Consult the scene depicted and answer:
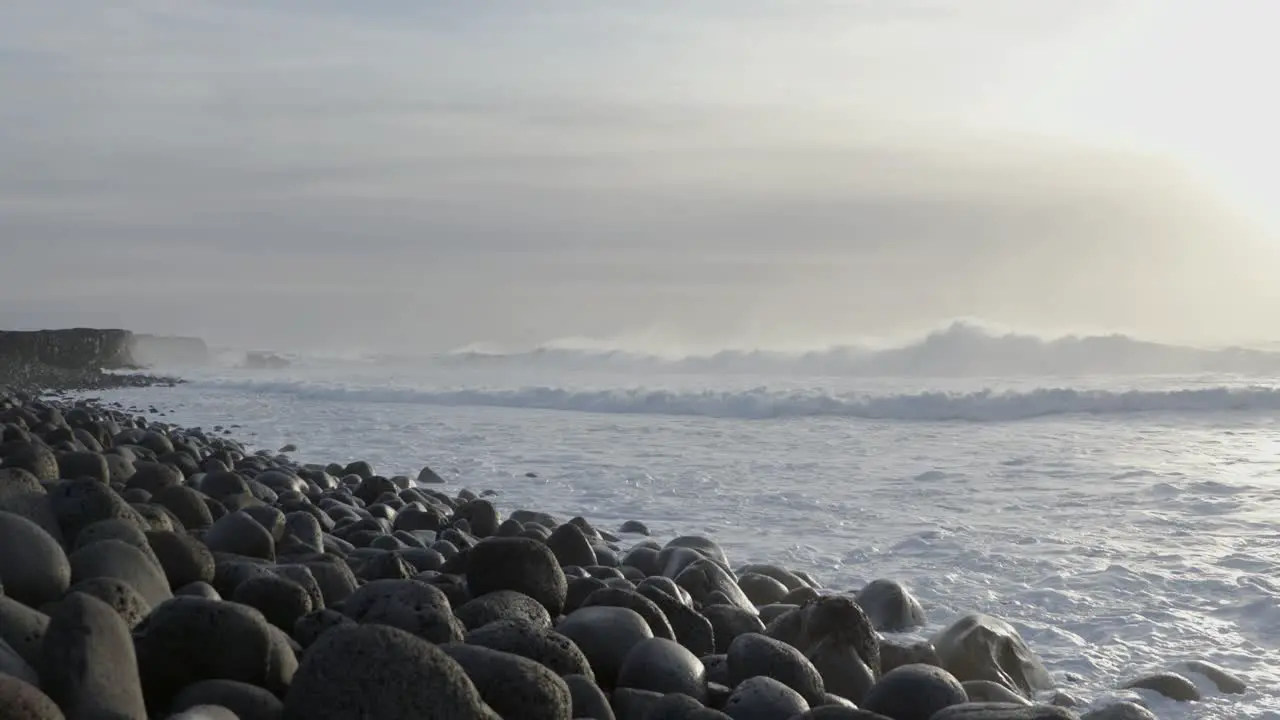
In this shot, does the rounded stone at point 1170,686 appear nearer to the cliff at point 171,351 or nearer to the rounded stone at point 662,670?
the rounded stone at point 662,670

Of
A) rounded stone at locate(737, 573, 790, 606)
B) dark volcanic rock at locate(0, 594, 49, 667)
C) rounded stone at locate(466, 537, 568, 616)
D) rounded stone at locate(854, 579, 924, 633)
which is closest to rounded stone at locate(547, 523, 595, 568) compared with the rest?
rounded stone at locate(737, 573, 790, 606)

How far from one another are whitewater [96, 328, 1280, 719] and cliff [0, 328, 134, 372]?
278 inches

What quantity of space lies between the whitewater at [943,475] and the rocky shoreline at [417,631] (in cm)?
89

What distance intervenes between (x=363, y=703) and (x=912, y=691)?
1.94 meters

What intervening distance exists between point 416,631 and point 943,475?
8.87 metres

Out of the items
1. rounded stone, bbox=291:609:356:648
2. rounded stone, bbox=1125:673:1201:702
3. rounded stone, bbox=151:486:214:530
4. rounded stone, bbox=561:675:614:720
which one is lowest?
rounded stone, bbox=1125:673:1201:702

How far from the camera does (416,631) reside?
3.43 metres

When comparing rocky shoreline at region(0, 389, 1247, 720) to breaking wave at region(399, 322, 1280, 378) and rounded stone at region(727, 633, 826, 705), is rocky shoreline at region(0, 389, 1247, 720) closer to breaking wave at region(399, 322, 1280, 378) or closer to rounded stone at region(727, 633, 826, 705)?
rounded stone at region(727, 633, 826, 705)

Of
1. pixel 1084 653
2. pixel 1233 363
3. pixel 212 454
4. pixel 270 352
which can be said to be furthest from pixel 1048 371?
pixel 270 352

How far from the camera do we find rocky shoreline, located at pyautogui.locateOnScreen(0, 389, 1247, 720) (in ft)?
8.59

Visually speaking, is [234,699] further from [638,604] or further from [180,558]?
[638,604]

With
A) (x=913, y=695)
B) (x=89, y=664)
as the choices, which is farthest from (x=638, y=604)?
(x=89, y=664)

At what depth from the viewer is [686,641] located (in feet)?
14.8

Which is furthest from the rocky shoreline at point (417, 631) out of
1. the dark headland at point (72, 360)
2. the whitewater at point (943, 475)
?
the dark headland at point (72, 360)
